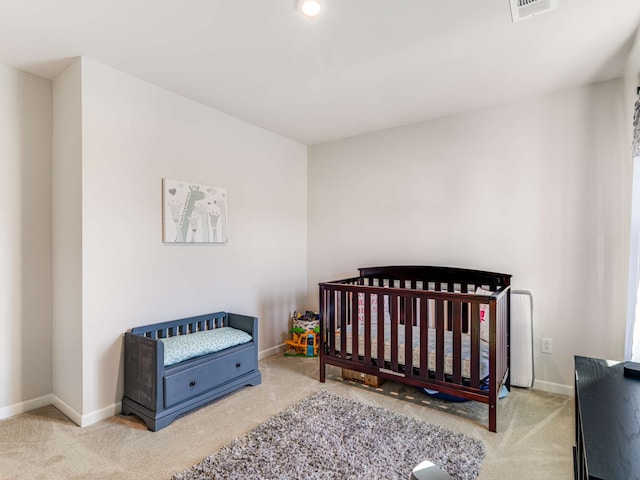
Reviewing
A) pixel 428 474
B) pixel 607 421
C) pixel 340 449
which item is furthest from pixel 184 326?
pixel 607 421

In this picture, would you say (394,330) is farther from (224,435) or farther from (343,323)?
(224,435)

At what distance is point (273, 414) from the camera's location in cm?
225

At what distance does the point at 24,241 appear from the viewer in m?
2.30

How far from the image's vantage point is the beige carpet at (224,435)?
1722 millimetres

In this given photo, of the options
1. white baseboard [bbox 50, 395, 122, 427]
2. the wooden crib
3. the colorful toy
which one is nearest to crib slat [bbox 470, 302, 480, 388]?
the wooden crib

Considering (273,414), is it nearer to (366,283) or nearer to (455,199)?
(366,283)

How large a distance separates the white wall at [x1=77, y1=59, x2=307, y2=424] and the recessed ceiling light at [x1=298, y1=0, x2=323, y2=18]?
143cm

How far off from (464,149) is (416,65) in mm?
1051

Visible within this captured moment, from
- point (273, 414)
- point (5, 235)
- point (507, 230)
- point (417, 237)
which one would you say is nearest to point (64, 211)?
point (5, 235)

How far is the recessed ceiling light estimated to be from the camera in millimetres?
1624

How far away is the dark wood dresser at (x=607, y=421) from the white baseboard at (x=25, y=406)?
307cm

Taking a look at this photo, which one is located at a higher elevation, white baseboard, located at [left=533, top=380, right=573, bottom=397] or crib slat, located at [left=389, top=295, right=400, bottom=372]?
crib slat, located at [left=389, top=295, right=400, bottom=372]

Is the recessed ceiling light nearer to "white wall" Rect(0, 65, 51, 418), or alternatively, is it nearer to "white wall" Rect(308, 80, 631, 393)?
"white wall" Rect(308, 80, 631, 393)

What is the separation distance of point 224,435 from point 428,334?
1528mm
